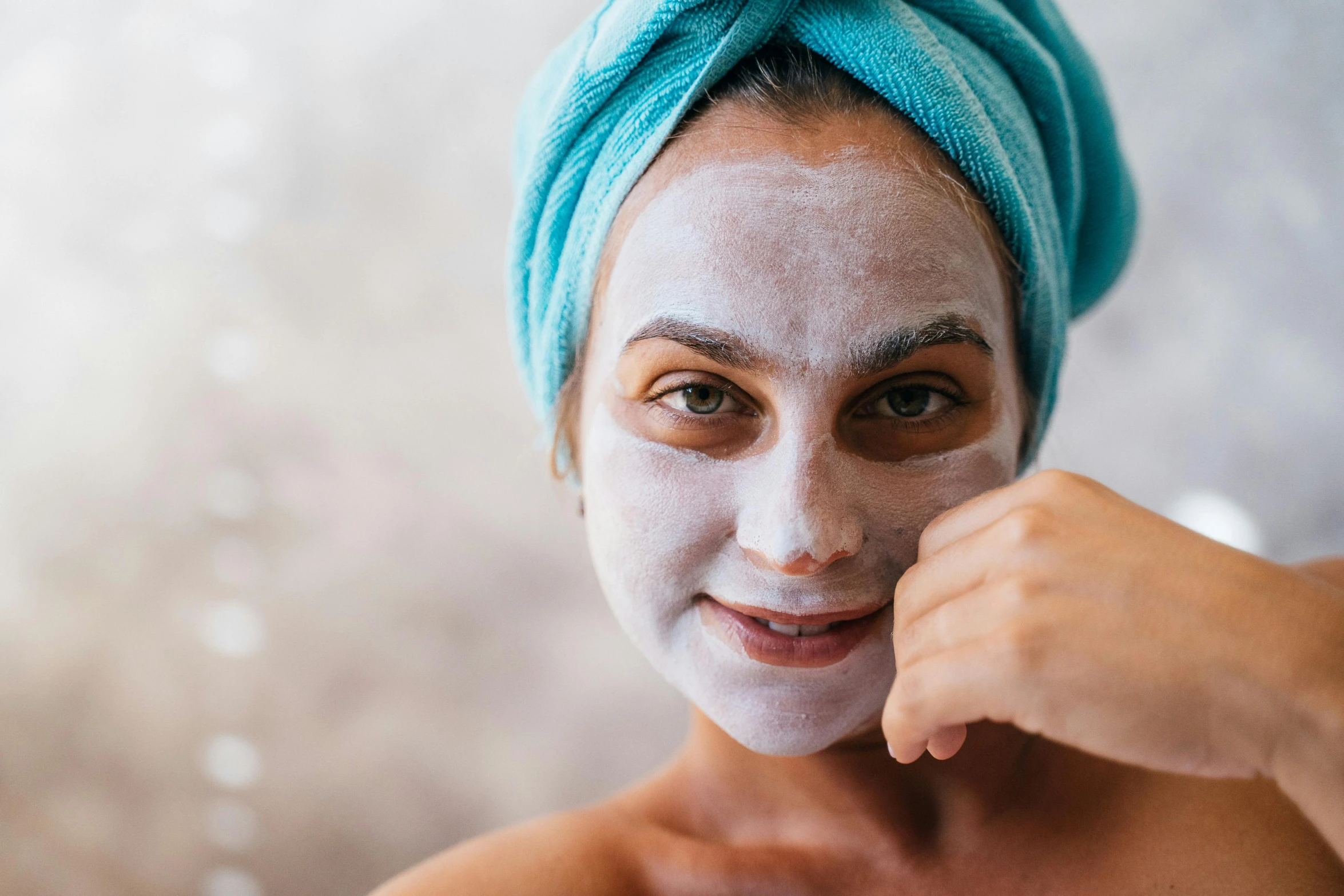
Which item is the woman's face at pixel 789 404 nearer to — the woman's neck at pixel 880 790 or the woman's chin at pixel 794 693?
the woman's chin at pixel 794 693

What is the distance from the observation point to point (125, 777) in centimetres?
140

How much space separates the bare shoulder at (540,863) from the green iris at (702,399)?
46 cm

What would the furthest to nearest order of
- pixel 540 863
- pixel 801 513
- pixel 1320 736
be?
pixel 540 863
pixel 801 513
pixel 1320 736

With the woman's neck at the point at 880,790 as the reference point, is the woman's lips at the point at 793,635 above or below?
above

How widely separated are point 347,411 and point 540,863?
2.37ft

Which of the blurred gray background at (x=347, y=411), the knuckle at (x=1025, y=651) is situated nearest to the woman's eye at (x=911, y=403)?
the knuckle at (x=1025, y=651)

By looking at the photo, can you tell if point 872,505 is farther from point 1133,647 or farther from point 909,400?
point 1133,647

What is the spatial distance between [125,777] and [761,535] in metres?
1.05

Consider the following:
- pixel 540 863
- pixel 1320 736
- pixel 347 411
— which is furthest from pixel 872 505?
pixel 347 411

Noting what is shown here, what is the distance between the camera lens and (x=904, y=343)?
84 cm

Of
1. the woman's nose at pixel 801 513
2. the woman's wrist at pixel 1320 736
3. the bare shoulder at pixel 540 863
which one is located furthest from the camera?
the bare shoulder at pixel 540 863

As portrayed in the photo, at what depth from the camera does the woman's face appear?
0.83 metres

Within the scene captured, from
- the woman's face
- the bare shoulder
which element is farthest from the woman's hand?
the bare shoulder

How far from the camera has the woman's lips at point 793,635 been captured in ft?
2.89
